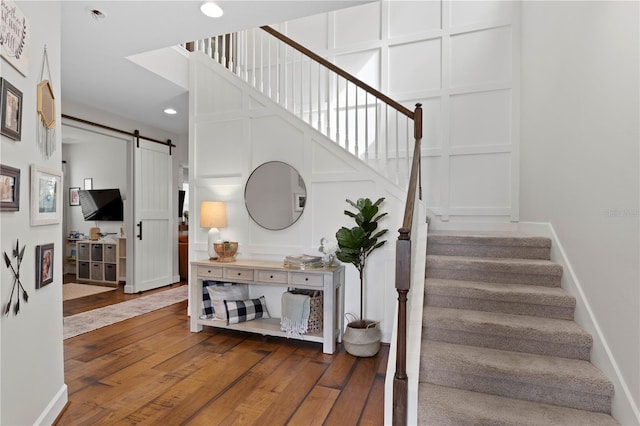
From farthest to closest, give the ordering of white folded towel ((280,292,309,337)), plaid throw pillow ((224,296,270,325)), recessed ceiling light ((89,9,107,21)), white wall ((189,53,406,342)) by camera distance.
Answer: plaid throw pillow ((224,296,270,325))
white wall ((189,53,406,342))
white folded towel ((280,292,309,337))
recessed ceiling light ((89,9,107,21))

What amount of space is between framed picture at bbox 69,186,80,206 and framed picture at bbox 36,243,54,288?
18.8ft

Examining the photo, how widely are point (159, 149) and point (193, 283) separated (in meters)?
3.01

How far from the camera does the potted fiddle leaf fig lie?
2.87 m

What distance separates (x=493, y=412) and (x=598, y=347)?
2.58ft

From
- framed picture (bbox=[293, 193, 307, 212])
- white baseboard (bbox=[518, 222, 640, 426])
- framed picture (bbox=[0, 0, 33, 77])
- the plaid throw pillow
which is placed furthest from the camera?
framed picture (bbox=[293, 193, 307, 212])

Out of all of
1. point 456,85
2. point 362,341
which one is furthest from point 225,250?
point 456,85

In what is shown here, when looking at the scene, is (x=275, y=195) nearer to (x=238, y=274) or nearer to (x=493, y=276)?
(x=238, y=274)

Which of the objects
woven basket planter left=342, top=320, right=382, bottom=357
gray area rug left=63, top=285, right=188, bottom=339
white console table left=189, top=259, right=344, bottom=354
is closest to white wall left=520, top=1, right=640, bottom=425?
woven basket planter left=342, top=320, right=382, bottom=357

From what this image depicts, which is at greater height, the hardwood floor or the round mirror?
the round mirror

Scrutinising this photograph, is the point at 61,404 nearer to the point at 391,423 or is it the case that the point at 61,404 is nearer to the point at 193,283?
the point at 193,283

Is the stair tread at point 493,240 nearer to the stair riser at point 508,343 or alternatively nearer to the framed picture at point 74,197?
the stair riser at point 508,343

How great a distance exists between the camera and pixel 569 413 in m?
1.75

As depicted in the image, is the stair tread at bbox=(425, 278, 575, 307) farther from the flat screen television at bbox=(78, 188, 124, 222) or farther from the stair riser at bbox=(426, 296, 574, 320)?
the flat screen television at bbox=(78, 188, 124, 222)

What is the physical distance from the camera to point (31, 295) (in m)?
1.74
